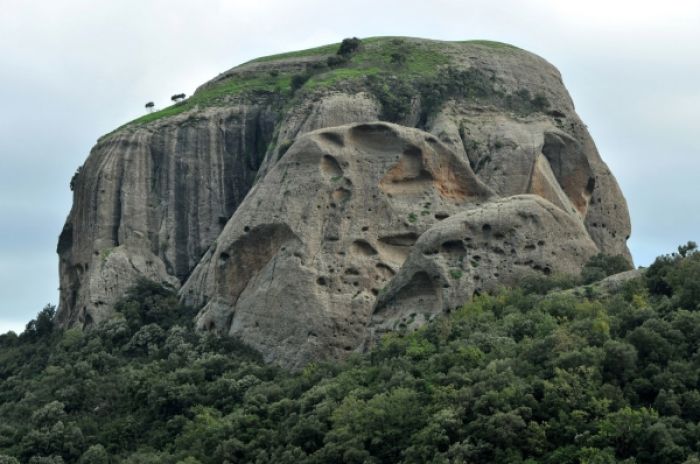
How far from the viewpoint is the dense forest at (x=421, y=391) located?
187 feet

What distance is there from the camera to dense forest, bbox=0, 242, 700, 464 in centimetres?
5709

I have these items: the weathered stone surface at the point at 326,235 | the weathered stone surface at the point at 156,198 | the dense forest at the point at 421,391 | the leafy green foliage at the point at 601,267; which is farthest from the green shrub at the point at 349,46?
the leafy green foliage at the point at 601,267

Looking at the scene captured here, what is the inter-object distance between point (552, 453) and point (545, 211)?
21562 millimetres

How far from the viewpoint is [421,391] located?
209 ft

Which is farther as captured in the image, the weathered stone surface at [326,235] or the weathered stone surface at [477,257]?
the weathered stone surface at [326,235]

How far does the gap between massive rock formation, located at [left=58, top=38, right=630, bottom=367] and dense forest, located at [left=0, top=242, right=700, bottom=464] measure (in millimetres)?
2322

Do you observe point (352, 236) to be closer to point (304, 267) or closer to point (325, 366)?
point (304, 267)

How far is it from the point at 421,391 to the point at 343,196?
1785 cm

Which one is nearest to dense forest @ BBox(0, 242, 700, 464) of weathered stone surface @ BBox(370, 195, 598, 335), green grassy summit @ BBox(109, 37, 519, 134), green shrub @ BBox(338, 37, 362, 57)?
weathered stone surface @ BBox(370, 195, 598, 335)

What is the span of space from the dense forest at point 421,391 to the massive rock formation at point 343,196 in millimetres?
2322

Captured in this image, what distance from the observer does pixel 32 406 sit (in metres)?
76.8

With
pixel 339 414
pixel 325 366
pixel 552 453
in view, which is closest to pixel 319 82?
pixel 325 366

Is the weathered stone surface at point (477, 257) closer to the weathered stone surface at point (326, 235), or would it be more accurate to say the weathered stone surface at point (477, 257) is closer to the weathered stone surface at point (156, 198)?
the weathered stone surface at point (326, 235)

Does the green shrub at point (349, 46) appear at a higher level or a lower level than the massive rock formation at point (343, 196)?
higher
